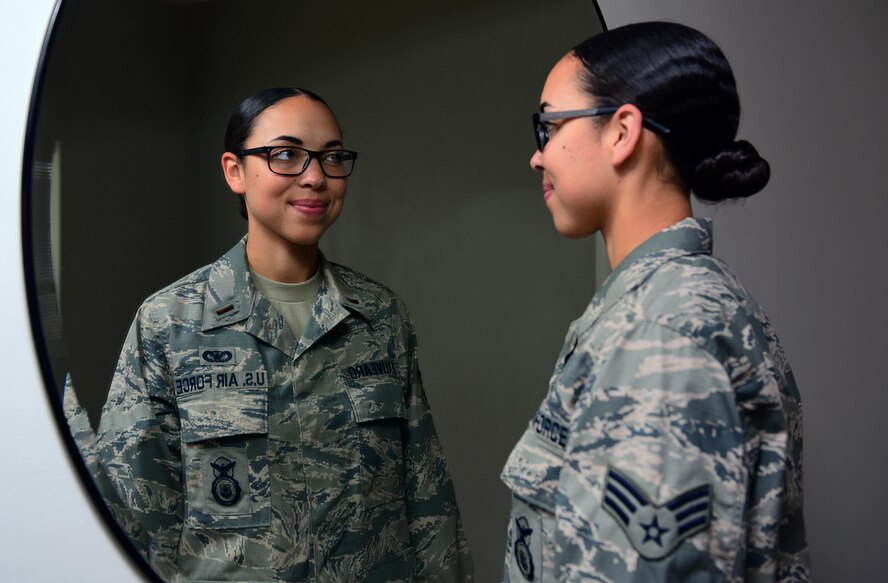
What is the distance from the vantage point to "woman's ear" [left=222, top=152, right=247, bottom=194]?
0.96m

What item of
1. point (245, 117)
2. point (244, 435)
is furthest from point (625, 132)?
point (244, 435)

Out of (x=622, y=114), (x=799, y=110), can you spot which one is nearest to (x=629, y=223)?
(x=622, y=114)

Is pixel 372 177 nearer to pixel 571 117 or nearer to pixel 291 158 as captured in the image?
pixel 291 158

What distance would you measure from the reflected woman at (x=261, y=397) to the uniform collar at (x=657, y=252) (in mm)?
323

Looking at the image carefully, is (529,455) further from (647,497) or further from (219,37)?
(219,37)

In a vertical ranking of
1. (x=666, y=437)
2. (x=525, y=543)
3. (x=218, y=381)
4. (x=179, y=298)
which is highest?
(x=179, y=298)

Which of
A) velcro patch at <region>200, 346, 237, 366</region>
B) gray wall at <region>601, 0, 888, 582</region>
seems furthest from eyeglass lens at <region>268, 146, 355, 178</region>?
gray wall at <region>601, 0, 888, 582</region>

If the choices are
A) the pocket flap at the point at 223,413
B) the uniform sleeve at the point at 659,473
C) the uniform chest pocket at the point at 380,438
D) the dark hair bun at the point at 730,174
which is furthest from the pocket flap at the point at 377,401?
the dark hair bun at the point at 730,174

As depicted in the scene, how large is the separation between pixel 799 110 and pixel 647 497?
3.75 ft

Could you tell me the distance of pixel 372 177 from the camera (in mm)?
1016

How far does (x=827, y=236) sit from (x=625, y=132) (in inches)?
38.8

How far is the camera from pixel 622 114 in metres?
0.84

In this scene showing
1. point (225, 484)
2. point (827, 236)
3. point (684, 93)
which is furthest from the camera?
point (827, 236)

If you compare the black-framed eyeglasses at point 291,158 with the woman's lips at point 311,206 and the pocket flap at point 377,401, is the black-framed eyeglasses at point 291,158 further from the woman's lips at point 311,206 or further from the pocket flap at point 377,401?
the pocket flap at point 377,401
